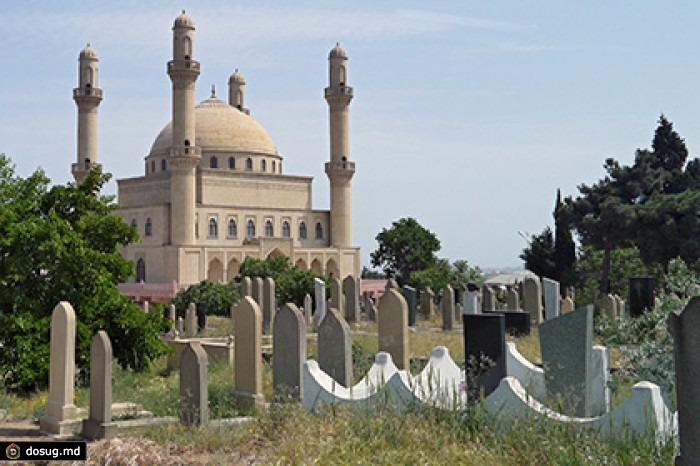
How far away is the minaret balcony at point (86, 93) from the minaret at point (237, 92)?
1673 cm

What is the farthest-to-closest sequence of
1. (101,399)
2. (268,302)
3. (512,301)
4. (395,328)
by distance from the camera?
(512,301), (268,302), (395,328), (101,399)

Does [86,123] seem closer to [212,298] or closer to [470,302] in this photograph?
[212,298]

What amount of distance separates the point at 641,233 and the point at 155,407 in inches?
993

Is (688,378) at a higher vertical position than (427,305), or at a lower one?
lower

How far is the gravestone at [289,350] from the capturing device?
8.66 metres

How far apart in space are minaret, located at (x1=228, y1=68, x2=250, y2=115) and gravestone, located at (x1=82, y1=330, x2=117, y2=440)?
2108 inches

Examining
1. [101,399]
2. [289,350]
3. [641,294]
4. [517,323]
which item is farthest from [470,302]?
[101,399]

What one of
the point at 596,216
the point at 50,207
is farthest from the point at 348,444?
the point at 596,216

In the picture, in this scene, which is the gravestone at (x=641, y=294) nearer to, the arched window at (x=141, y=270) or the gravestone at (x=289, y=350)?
the gravestone at (x=289, y=350)

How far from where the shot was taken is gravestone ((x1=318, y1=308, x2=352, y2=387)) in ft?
29.0

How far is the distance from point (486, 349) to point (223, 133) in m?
46.7

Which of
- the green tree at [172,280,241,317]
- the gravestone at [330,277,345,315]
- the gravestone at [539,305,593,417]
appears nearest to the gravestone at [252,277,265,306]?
the gravestone at [330,277,345,315]

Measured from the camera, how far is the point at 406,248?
4516 cm

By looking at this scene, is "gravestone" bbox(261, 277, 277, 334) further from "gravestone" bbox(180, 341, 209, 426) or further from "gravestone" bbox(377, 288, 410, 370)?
"gravestone" bbox(180, 341, 209, 426)
